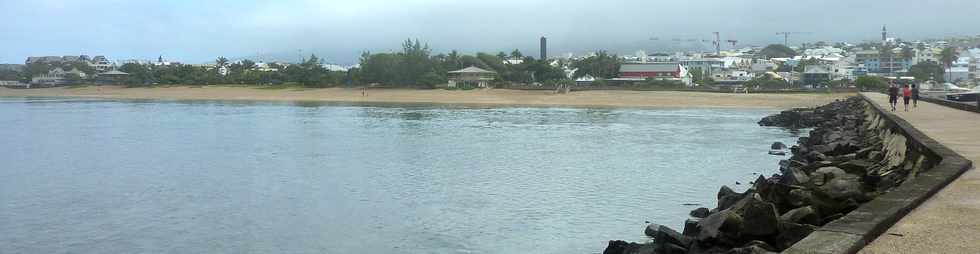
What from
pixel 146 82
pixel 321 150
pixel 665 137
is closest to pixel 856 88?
pixel 665 137

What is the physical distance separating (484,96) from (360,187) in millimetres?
56781

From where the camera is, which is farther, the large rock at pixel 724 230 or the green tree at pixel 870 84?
the green tree at pixel 870 84

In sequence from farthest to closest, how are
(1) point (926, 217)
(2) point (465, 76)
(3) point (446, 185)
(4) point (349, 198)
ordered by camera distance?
(2) point (465, 76) → (3) point (446, 185) → (4) point (349, 198) → (1) point (926, 217)

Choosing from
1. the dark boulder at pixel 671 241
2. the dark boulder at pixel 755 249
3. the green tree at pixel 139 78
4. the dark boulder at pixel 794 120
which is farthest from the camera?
the green tree at pixel 139 78

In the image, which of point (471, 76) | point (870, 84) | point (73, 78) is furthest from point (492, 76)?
point (73, 78)

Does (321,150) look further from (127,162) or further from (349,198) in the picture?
(349,198)

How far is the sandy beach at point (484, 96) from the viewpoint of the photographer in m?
63.2

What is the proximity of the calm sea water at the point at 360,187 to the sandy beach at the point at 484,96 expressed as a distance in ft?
94.6

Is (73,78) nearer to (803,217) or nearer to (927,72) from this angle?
(927,72)

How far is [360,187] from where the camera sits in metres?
17.8

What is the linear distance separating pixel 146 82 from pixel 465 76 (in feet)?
136

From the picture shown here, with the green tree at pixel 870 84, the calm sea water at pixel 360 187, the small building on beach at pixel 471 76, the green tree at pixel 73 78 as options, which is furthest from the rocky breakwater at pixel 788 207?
the green tree at pixel 73 78

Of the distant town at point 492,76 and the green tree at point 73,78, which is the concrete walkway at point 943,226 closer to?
the distant town at point 492,76

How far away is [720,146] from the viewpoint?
88.6 feet
